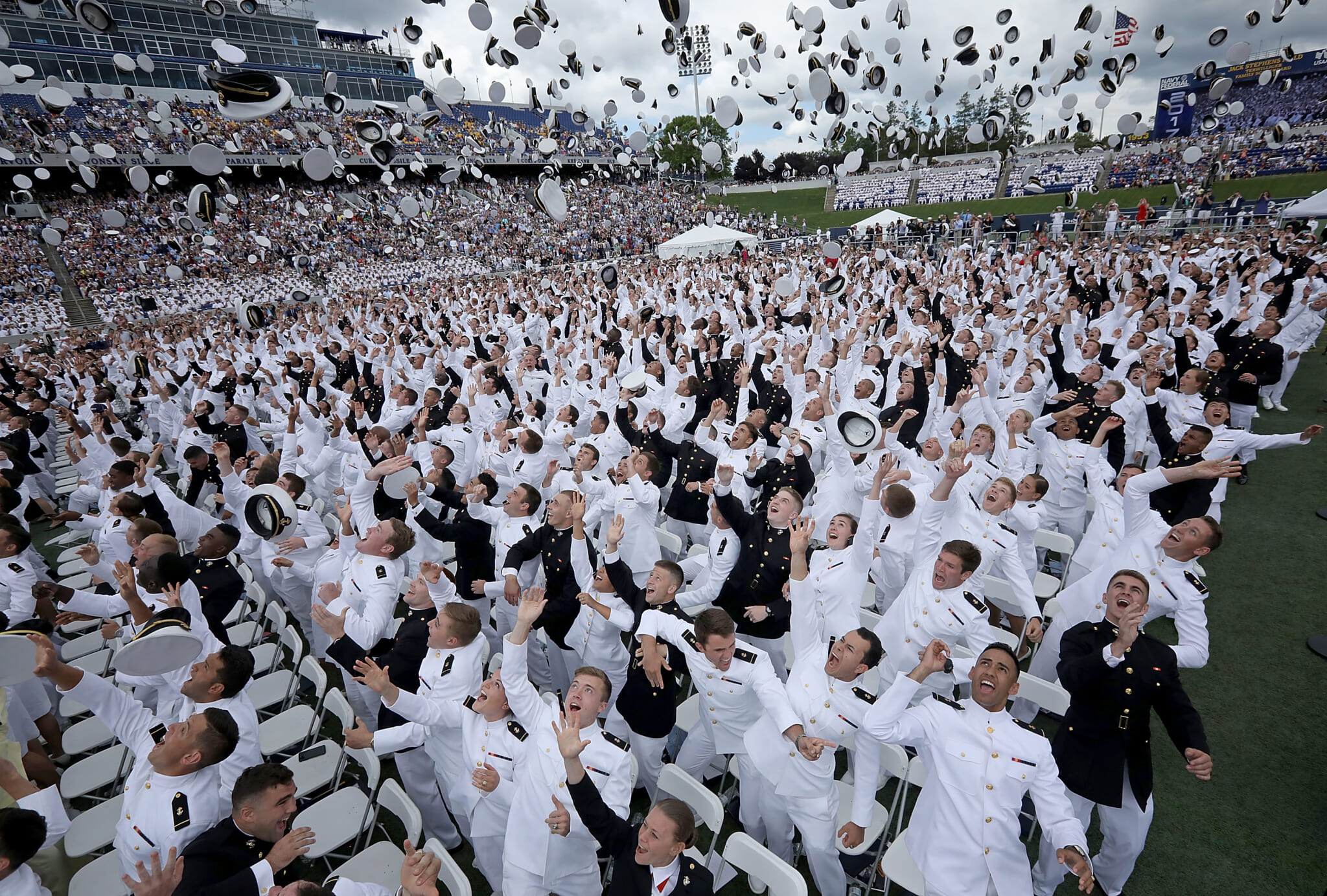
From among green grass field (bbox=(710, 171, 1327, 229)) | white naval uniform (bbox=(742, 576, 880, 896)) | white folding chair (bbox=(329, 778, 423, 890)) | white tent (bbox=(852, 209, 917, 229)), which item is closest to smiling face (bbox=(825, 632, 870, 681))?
white naval uniform (bbox=(742, 576, 880, 896))

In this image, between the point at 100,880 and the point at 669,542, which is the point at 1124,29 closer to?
the point at 669,542

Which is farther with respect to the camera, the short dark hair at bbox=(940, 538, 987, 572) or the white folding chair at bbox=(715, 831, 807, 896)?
the short dark hair at bbox=(940, 538, 987, 572)

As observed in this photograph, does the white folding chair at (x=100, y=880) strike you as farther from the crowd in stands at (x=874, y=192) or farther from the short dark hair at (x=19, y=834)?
the crowd in stands at (x=874, y=192)

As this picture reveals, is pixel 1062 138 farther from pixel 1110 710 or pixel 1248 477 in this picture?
pixel 1110 710

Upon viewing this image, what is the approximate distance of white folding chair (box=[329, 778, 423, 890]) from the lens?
312cm

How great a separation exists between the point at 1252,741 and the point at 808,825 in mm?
3867

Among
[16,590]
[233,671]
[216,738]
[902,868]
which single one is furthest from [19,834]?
[902,868]

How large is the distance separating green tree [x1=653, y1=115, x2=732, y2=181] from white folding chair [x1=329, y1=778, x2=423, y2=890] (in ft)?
199

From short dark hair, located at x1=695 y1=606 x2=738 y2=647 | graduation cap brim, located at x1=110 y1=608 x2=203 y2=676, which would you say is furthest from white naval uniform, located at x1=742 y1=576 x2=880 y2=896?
graduation cap brim, located at x1=110 y1=608 x2=203 y2=676

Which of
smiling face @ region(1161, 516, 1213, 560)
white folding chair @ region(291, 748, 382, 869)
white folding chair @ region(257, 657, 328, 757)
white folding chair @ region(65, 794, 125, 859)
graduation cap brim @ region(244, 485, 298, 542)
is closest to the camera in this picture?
white folding chair @ region(291, 748, 382, 869)

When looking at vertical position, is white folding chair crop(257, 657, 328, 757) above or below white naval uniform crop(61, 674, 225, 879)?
below

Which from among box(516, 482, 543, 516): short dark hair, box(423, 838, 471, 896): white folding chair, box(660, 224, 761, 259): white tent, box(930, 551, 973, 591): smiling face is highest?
box(660, 224, 761, 259): white tent

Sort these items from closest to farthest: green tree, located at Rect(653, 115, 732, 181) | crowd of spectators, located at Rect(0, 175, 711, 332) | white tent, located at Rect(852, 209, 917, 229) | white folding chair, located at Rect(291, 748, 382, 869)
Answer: white folding chair, located at Rect(291, 748, 382, 869)
crowd of spectators, located at Rect(0, 175, 711, 332)
white tent, located at Rect(852, 209, 917, 229)
green tree, located at Rect(653, 115, 732, 181)

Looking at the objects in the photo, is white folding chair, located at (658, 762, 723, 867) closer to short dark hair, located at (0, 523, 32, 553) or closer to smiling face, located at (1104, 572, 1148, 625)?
smiling face, located at (1104, 572, 1148, 625)
